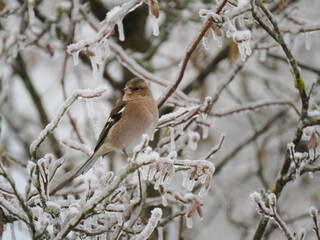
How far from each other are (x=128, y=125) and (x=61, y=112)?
3.46 feet

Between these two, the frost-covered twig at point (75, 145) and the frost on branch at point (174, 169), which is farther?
the frost-covered twig at point (75, 145)

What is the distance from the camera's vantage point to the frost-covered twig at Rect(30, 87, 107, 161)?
1735 mm

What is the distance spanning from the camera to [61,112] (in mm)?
1761

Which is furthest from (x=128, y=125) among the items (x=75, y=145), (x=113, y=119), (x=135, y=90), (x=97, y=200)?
(x=97, y=200)

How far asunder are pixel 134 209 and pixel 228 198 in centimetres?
317

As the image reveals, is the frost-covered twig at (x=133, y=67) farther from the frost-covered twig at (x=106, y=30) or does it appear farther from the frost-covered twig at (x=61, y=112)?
the frost-covered twig at (x=61, y=112)

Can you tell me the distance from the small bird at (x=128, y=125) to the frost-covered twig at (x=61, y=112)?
696 mm

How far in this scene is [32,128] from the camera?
6.33 metres

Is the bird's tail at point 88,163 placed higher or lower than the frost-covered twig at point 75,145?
lower

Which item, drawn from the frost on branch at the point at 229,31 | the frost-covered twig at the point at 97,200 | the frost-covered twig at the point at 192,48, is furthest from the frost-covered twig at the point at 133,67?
the frost-covered twig at the point at 97,200

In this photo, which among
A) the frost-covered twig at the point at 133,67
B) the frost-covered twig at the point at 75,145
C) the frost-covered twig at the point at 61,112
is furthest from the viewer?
the frost-covered twig at the point at 133,67

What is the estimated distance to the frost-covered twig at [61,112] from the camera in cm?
174

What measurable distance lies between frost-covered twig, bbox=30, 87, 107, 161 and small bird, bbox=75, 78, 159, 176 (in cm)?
70

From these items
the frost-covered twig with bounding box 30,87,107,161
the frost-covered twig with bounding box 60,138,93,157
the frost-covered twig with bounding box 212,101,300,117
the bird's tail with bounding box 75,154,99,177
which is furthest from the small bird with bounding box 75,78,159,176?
the frost-covered twig with bounding box 30,87,107,161
